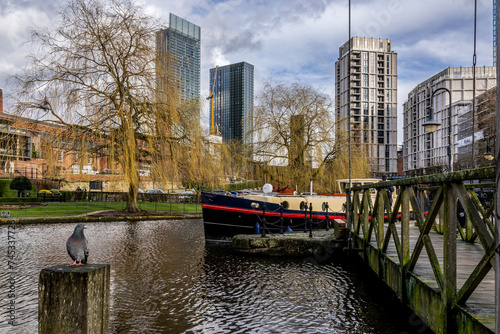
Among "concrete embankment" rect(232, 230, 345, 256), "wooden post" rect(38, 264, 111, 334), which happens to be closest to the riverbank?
"concrete embankment" rect(232, 230, 345, 256)

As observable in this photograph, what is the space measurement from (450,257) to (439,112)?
10849 centimetres

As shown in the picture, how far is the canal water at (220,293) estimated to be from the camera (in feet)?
20.4

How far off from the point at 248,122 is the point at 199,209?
8.66 meters

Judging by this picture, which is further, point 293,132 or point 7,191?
point 7,191

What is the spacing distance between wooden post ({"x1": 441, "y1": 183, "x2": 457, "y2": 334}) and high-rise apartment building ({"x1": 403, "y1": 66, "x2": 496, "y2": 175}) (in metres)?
88.6

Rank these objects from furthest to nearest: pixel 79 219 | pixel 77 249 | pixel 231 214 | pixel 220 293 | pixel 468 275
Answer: pixel 79 219
pixel 231 214
pixel 220 293
pixel 468 275
pixel 77 249

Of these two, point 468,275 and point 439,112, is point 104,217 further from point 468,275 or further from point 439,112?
point 439,112

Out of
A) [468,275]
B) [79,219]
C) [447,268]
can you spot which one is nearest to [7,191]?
[79,219]

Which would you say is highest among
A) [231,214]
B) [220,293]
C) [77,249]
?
[77,249]

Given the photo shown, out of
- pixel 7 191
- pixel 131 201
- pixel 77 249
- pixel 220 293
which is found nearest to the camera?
pixel 77 249

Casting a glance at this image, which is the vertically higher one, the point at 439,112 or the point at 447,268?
the point at 439,112

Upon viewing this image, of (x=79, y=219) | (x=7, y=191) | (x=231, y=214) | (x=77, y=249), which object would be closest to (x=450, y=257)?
(x=77, y=249)

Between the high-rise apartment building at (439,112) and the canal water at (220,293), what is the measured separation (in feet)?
274

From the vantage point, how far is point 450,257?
3.73 m
